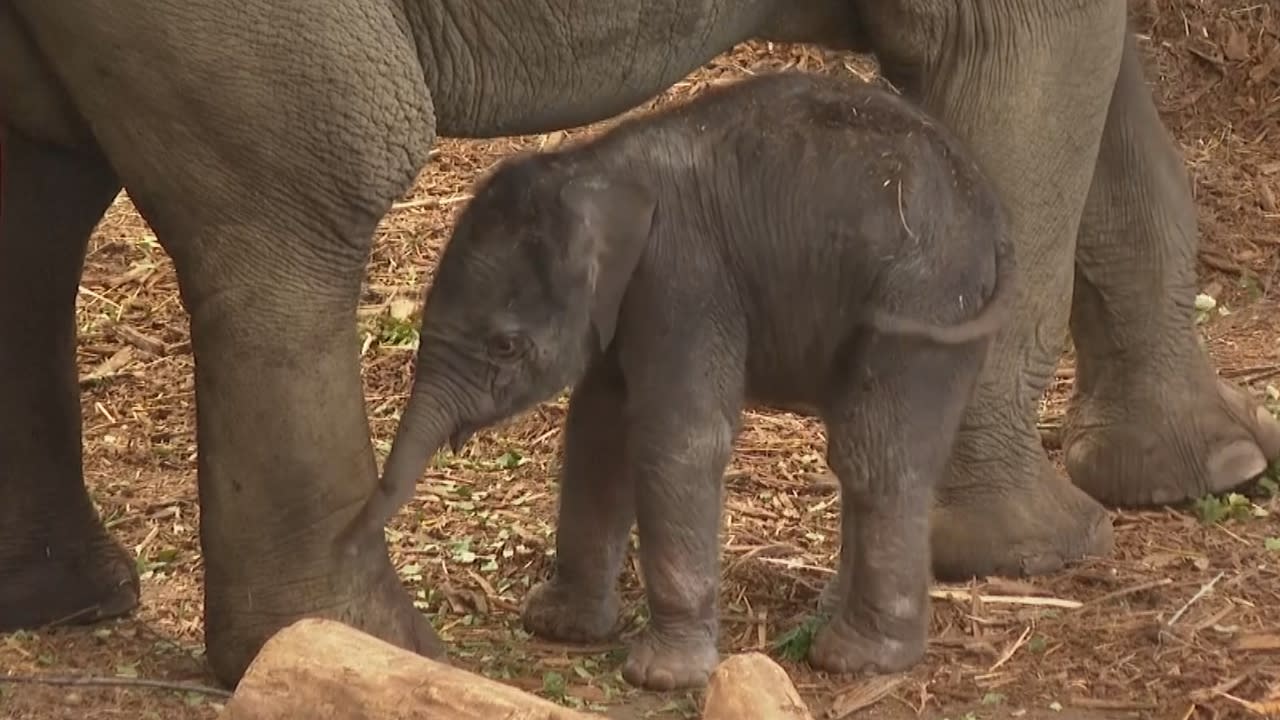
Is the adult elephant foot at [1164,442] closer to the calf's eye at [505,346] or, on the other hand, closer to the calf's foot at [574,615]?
the calf's foot at [574,615]

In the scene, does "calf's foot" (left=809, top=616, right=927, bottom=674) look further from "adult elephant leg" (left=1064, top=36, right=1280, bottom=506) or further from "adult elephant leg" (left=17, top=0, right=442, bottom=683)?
"adult elephant leg" (left=1064, top=36, right=1280, bottom=506)

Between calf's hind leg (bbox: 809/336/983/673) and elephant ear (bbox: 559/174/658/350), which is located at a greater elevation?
elephant ear (bbox: 559/174/658/350)

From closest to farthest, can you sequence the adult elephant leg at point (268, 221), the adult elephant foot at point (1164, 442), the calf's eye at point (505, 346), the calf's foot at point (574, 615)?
1. the adult elephant leg at point (268, 221)
2. the calf's eye at point (505, 346)
3. the calf's foot at point (574, 615)
4. the adult elephant foot at point (1164, 442)

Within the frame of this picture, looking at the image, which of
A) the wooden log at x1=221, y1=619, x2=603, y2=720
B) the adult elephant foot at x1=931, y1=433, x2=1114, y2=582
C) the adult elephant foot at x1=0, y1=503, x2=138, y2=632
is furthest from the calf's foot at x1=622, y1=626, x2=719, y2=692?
the adult elephant foot at x1=0, y1=503, x2=138, y2=632

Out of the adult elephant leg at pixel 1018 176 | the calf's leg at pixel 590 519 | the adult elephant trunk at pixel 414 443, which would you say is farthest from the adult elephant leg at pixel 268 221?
the adult elephant leg at pixel 1018 176

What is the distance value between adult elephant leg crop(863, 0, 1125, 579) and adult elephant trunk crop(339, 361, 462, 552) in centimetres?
115

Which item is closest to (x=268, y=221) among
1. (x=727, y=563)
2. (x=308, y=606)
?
(x=308, y=606)

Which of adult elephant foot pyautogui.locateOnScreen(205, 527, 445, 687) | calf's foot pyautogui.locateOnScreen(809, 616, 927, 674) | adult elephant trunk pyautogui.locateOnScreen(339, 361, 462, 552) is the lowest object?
calf's foot pyautogui.locateOnScreen(809, 616, 927, 674)

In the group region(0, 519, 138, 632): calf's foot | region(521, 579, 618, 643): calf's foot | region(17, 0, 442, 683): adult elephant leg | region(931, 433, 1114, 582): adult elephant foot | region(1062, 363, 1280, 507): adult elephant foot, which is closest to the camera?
region(17, 0, 442, 683): adult elephant leg

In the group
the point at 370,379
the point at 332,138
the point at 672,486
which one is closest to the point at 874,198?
the point at 672,486

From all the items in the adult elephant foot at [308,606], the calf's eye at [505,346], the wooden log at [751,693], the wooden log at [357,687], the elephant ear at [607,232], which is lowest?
the wooden log at [751,693]

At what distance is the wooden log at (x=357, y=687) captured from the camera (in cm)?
323

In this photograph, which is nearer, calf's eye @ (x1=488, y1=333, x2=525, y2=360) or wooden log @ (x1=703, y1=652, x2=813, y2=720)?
wooden log @ (x1=703, y1=652, x2=813, y2=720)

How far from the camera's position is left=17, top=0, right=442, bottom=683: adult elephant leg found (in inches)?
149
